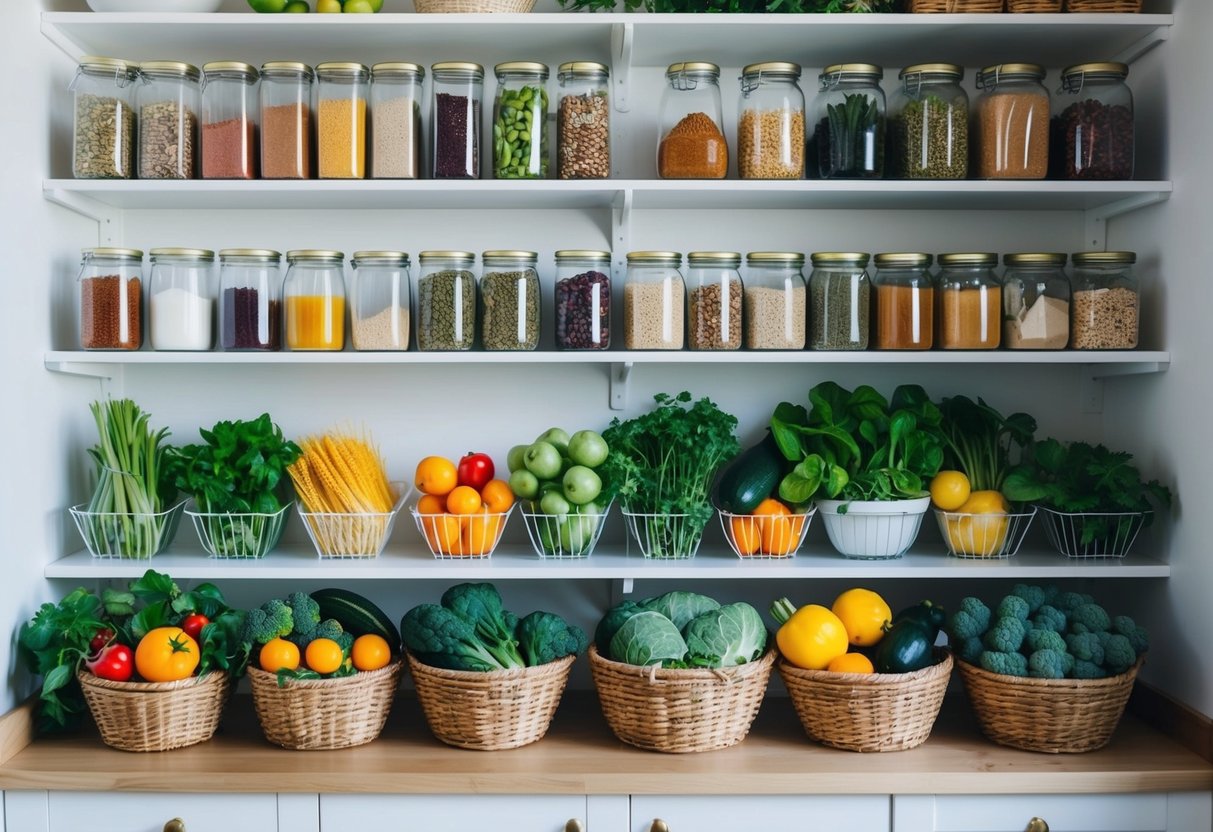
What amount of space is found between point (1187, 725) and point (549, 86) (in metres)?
1.76

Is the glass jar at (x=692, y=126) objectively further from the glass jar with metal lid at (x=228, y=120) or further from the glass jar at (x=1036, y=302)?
the glass jar with metal lid at (x=228, y=120)

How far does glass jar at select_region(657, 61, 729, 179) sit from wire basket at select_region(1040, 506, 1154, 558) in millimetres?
950

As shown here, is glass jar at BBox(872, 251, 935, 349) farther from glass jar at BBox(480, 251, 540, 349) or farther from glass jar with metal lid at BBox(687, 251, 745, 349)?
glass jar at BBox(480, 251, 540, 349)

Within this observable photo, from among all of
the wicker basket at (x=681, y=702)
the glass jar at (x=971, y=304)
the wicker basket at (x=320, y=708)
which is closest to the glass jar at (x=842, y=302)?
Answer: the glass jar at (x=971, y=304)

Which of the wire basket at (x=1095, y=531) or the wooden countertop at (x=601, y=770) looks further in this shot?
the wire basket at (x=1095, y=531)

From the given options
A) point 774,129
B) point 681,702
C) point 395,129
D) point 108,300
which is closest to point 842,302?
point 774,129

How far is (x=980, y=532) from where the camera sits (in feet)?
7.07

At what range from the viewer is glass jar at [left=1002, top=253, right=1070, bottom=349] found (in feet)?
6.81

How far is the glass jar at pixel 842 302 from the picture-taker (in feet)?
6.88

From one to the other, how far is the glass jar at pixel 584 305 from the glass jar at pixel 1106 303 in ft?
2.94

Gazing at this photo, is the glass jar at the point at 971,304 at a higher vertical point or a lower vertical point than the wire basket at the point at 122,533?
higher

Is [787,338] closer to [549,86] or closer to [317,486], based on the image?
[549,86]

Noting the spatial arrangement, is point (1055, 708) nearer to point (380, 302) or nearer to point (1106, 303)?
point (1106, 303)

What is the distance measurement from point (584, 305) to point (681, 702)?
0.76 meters
